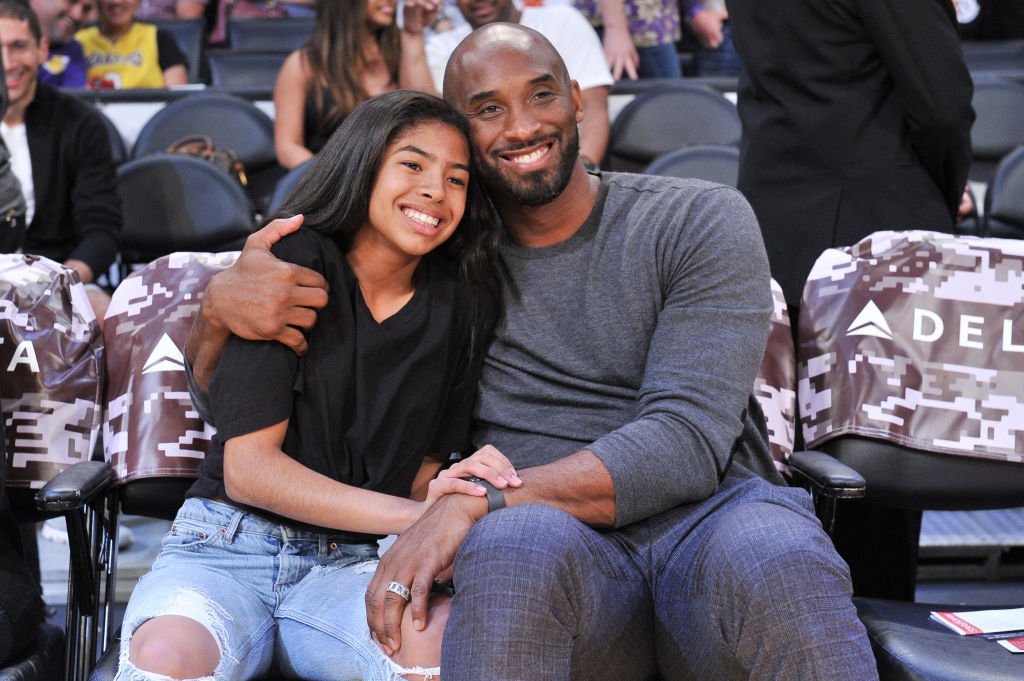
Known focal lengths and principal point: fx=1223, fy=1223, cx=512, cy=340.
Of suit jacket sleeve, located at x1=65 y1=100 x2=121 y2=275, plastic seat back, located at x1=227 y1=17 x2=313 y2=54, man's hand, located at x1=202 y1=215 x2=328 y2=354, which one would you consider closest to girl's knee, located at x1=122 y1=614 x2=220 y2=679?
man's hand, located at x1=202 y1=215 x2=328 y2=354

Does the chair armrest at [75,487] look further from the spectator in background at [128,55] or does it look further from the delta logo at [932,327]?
the spectator in background at [128,55]

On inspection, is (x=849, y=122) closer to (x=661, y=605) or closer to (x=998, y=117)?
(x=661, y=605)

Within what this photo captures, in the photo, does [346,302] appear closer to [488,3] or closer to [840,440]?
[840,440]

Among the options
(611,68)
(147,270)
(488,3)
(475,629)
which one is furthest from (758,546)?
(611,68)

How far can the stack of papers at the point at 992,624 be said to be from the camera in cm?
218

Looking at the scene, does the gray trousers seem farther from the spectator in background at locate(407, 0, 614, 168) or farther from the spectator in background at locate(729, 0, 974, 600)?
the spectator in background at locate(407, 0, 614, 168)

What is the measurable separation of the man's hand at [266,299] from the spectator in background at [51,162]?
6.89ft

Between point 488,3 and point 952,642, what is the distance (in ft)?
10.4

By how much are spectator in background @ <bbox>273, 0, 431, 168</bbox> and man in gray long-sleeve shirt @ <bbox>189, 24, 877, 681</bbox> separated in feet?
7.38

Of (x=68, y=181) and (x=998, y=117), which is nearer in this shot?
(x=68, y=181)

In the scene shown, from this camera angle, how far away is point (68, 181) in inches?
163

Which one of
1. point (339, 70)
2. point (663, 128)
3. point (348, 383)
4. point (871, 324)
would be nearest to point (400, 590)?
point (348, 383)

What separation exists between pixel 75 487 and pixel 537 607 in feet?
2.93

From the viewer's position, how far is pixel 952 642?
214 cm
